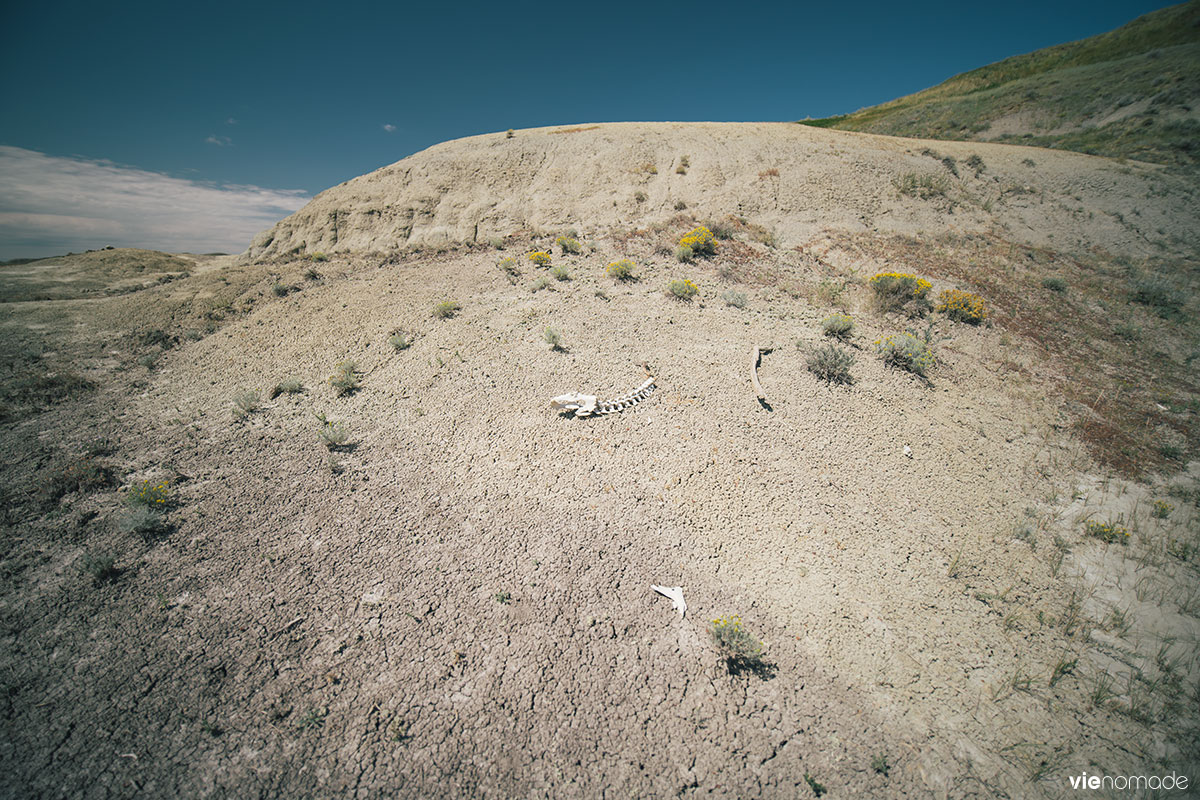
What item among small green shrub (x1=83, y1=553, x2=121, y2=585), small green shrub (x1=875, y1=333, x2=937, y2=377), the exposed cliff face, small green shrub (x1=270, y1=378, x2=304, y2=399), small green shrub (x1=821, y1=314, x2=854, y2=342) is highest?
the exposed cliff face

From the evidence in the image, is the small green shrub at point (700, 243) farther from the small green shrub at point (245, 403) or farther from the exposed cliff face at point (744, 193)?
the small green shrub at point (245, 403)

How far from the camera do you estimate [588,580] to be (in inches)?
180

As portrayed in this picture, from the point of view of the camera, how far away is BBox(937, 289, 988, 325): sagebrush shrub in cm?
990

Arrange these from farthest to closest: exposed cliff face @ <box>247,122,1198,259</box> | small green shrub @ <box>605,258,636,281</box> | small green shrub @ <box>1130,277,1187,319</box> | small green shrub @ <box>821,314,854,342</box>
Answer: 1. exposed cliff face @ <box>247,122,1198,259</box>
2. small green shrub @ <box>605,258,636,281</box>
3. small green shrub @ <box>1130,277,1187,319</box>
4. small green shrub @ <box>821,314,854,342</box>

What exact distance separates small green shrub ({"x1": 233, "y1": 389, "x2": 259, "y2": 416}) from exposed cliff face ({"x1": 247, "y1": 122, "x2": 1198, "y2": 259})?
10.4 m

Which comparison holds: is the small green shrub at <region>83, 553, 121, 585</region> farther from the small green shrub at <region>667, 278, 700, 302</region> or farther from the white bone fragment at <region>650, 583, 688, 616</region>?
the small green shrub at <region>667, 278, 700, 302</region>

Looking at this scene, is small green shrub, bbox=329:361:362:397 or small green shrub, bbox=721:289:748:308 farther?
small green shrub, bbox=721:289:748:308

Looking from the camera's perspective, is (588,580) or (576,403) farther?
(576,403)

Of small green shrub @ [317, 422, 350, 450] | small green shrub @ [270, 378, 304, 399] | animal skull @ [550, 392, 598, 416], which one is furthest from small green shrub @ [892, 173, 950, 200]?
small green shrub @ [270, 378, 304, 399]

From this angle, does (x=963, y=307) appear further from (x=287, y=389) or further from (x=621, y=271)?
(x=287, y=389)

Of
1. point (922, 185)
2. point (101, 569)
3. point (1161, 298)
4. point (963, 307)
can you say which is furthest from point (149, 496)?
point (922, 185)

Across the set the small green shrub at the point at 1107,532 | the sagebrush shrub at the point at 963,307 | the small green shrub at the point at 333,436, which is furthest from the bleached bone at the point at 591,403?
the sagebrush shrub at the point at 963,307

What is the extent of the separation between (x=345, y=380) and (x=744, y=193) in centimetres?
1678

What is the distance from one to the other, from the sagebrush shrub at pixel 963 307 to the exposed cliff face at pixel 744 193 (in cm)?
568
